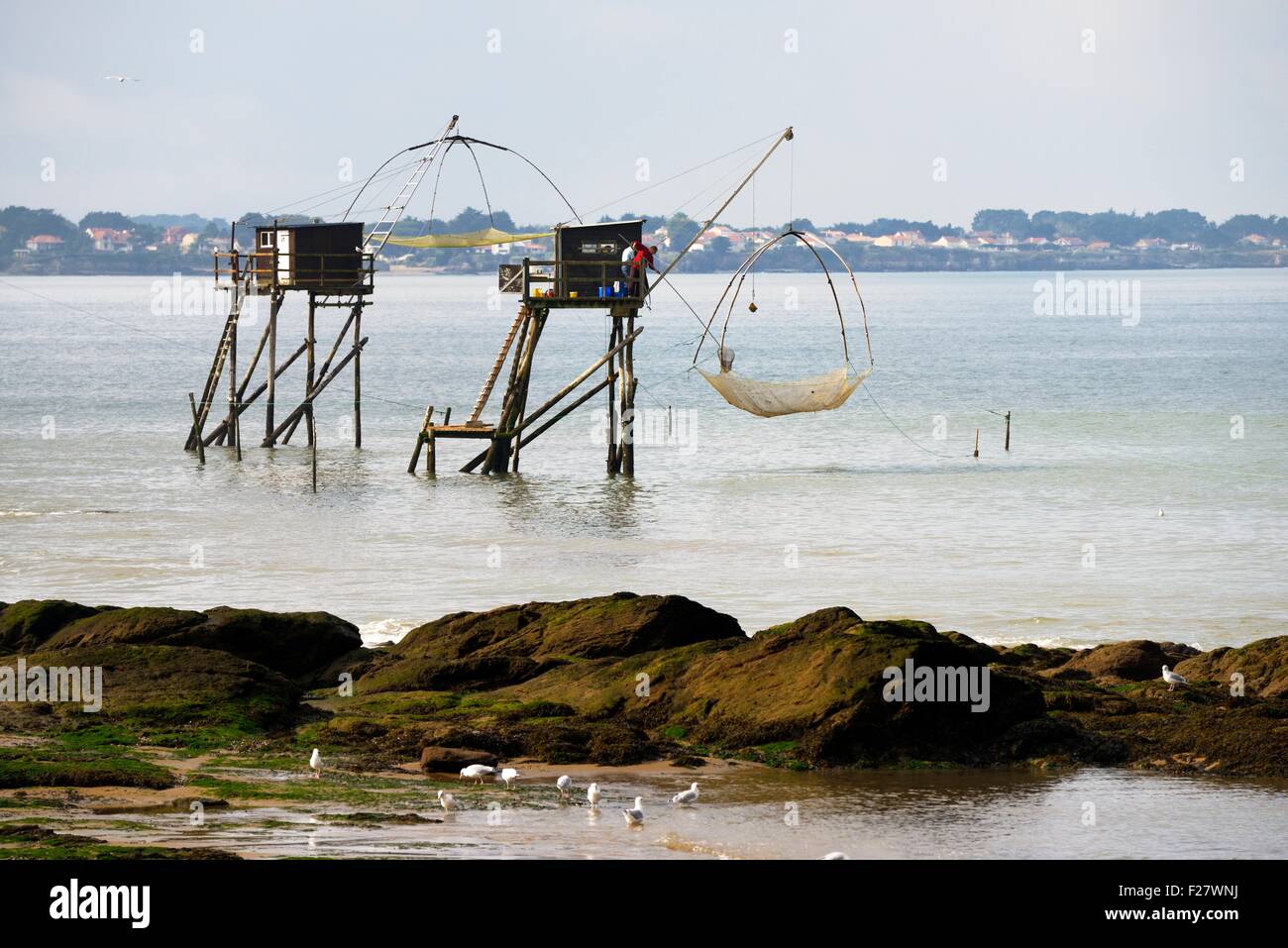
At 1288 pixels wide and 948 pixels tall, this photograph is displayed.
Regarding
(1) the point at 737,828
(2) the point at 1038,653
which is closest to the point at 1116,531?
(2) the point at 1038,653

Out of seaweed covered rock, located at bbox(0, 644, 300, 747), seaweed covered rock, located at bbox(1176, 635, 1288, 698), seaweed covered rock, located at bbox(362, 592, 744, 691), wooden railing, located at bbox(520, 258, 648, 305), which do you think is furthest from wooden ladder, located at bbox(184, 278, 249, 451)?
seaweed covered rock, located at bbox(1176, 635, 1288, 698)

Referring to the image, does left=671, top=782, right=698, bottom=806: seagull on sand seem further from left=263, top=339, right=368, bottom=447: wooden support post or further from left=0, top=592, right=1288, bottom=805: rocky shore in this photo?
left=263, top=339, right=368, bottom=447: wooden support post

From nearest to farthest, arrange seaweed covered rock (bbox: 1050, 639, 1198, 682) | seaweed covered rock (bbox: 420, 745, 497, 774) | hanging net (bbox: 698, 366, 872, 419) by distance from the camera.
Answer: seaweed covered rock (bbox: 420, 745, 497, 774), seaweed covered rock (bbox: 1050, 639, 1198, 682), hanging net (bbox: 698, 366, 872, 419)

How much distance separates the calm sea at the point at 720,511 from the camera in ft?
96.9

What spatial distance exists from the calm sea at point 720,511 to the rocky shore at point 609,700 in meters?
5.28

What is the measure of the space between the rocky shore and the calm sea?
5280 millimetres

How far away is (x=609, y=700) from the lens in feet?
58.8

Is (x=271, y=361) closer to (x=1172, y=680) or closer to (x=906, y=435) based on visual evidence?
(x=906, y=435)

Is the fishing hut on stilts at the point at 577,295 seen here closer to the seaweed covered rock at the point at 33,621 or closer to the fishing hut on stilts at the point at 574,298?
the fishing hut on stilts at the point at 574,298

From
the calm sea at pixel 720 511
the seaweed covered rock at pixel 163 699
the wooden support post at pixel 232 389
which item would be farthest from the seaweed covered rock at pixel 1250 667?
the wooden support post at pixel 232 389

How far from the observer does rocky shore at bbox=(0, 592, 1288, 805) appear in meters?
16.4

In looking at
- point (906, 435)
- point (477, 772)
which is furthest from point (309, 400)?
point (477, 772)

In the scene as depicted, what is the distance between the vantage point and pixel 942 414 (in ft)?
227
